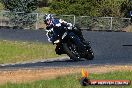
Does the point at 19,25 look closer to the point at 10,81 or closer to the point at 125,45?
the point at 125,45

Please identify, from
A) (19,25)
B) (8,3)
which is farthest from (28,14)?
(8,3)

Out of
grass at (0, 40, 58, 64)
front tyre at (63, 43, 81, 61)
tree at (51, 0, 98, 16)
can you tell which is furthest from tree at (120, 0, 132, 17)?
front tyre at (63, 43, 81, 61)

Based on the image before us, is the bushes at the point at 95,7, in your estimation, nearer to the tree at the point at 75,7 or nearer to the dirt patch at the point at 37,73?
the tree at the point at 75,7

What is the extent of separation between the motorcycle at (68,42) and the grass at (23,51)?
17.8ft

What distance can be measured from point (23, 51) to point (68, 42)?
999 centimetres

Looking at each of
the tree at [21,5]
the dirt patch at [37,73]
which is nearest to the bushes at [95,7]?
the tree at [21,5]

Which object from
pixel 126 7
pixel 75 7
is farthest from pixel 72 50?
pixel 126 7

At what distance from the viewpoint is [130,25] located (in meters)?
49.7

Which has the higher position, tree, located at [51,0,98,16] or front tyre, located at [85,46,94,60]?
front tyre, located at [85,46,94,60]

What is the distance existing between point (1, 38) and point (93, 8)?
1618 centimetres

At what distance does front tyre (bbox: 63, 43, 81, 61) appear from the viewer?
70.7ft

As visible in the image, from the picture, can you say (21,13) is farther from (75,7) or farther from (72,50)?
(72,50)

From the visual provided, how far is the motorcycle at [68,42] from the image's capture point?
21053mm

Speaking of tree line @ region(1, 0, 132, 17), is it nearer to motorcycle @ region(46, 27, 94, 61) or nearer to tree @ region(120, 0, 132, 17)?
tree @ region(120, 0, 132, 17)
